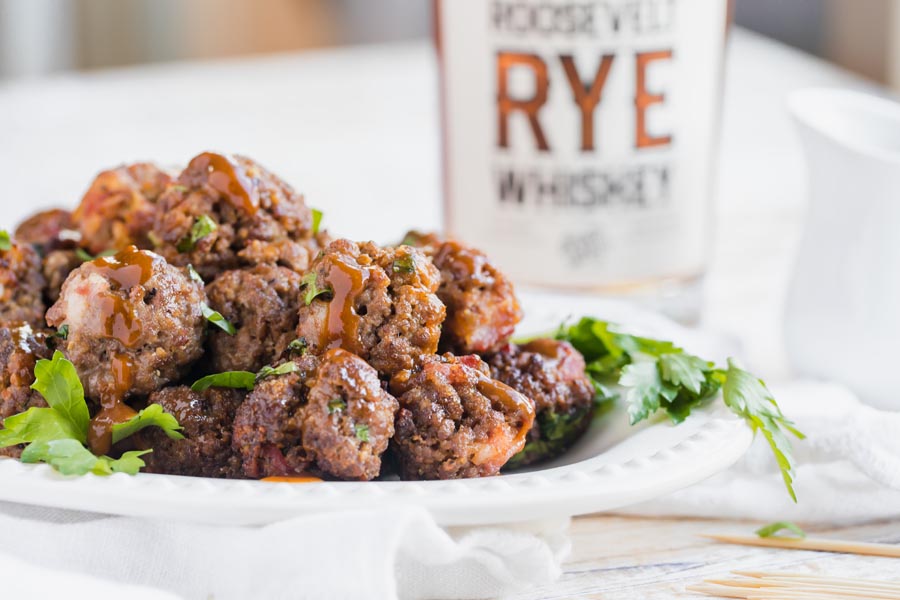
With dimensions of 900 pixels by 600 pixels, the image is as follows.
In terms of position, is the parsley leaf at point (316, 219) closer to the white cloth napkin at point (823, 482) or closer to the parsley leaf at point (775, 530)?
the white cloth napkin at point (823, 482)

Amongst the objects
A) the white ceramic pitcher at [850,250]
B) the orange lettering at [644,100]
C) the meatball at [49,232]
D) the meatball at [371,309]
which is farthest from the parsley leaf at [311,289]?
the orange lettering at [644,100]

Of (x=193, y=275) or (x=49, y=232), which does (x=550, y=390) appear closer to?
(x=193, y=275)

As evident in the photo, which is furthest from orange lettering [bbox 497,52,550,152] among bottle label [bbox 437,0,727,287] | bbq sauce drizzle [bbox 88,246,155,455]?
bbq sauce drizzle [bbox 88,246,155,455]

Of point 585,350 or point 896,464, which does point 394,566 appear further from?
point 896,464

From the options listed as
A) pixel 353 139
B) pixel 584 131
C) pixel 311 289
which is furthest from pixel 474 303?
pixel 353 139

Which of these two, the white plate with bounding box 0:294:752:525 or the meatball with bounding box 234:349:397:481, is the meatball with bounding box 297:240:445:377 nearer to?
the meatball with bounding box 234:349:397:481

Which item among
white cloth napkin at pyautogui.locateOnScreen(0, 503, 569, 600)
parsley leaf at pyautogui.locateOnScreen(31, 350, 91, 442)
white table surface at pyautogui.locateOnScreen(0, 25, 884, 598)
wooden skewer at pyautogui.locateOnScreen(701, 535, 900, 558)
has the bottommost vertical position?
white table surface at pyautogui.locateOnScreen(0, 25, 884, 598)

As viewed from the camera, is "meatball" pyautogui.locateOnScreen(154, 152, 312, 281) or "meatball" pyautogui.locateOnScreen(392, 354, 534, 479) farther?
"meatball" pyautogui.locateOnScreen(154, 152, 312, 281)

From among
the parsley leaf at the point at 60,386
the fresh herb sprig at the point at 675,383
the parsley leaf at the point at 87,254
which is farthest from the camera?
the parsley leaf at the point at 87,254
